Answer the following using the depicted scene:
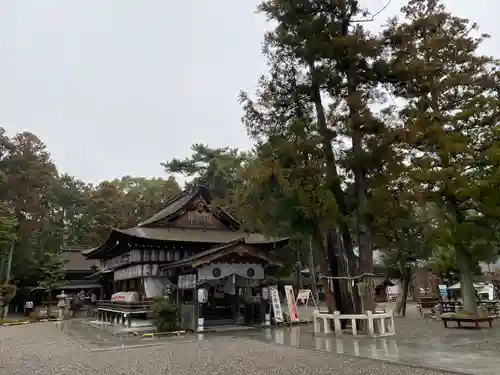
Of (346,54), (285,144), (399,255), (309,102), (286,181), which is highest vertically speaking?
(346,54)

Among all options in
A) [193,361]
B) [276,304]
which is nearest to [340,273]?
[276,304]

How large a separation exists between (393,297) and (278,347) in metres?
32.4

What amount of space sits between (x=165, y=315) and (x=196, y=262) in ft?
8.08

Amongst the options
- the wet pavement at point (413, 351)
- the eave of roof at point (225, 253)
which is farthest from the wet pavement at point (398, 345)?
the eave of roof at point (225, 253)

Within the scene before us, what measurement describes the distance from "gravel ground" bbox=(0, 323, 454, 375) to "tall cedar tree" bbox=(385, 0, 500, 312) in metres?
7.68

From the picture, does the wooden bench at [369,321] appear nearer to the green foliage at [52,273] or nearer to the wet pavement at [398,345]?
the wet pavement at [398,345]

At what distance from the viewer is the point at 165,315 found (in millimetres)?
15891

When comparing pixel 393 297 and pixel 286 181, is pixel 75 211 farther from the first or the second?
pixel 286 181

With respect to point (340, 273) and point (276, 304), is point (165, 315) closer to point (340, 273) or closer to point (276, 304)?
point (276, 304)

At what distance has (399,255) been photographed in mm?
20188

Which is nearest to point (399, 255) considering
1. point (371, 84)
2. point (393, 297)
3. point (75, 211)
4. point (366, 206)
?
point (366, 206)

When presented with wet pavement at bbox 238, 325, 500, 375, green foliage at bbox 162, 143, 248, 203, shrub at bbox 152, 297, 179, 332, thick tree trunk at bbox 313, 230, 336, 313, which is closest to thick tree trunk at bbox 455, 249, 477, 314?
wet pavement at bbox 238, 325, 500, 375

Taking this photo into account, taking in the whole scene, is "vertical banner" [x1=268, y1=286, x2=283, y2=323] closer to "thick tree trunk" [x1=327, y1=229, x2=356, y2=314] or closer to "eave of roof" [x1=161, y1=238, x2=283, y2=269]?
"eave of roof" [x1=161, y1=238, x2=283, y2=269]

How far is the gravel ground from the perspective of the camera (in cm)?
768
